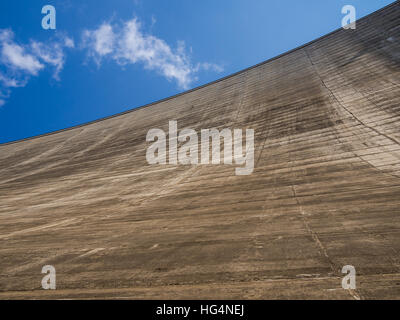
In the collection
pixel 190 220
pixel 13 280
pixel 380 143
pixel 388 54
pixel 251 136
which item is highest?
pixel 388 54

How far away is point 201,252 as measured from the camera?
8.66 ft

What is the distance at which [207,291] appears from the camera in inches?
75.1

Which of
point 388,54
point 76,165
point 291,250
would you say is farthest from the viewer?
point 76,165

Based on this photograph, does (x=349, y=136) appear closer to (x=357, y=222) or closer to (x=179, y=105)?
(x=357, y=222)

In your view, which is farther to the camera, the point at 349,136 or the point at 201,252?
the point at 349,136

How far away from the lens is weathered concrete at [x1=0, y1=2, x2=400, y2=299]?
207 cm

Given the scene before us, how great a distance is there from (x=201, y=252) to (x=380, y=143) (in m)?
4.60

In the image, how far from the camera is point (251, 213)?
3.62 metres

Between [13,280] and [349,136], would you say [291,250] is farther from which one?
[349,136]

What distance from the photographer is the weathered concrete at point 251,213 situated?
2072 millimetres

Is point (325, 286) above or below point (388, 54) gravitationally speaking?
below

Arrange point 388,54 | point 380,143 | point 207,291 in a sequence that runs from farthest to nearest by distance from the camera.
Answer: point 388,54
point 380,143
point 207,291
